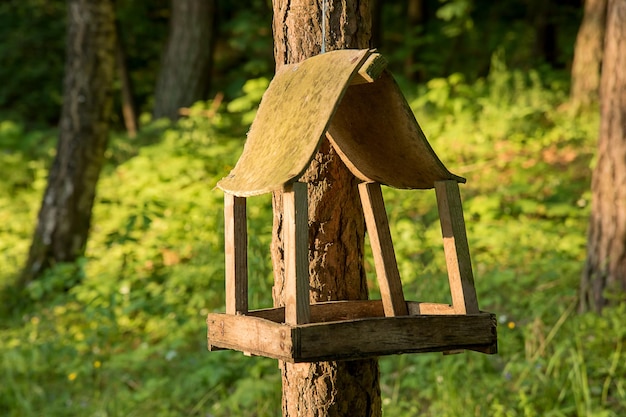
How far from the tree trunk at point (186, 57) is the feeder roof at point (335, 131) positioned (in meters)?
8.94

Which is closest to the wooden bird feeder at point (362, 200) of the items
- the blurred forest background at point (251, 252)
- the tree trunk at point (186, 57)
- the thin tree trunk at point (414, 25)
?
the blurred forest background at point (251, 252)

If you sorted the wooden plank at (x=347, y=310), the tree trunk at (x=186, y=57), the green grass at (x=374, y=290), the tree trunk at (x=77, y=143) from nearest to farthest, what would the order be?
the wooden plank at (x=347, y=310), the green grass at (x=374, y=290), the tree trunk at (x=77, y=143), the tree trunk at (x=186, y=57)

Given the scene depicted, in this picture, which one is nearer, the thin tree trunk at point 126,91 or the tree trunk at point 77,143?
the tree trunk at point 77,143

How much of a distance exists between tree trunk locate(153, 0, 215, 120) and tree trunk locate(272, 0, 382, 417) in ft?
29.0

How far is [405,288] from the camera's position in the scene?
18.2 feet

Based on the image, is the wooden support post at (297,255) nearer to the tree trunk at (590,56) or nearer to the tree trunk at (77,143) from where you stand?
the tree trunk at (77,143)

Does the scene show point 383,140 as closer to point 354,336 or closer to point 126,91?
point 354,336

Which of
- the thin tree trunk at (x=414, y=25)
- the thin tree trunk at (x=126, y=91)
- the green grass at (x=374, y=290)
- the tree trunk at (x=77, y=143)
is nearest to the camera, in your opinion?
the green grass at (x=374, y=290)

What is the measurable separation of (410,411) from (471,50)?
10.2 metres

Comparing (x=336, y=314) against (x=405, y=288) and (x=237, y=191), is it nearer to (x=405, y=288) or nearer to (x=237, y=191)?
(x=237, y=191)

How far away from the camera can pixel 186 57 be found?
11.4 meters

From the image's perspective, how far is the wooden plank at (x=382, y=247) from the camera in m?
2.68

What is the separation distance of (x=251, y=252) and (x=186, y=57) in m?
7.20

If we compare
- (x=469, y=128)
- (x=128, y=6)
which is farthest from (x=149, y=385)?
(x=128, y=6)
